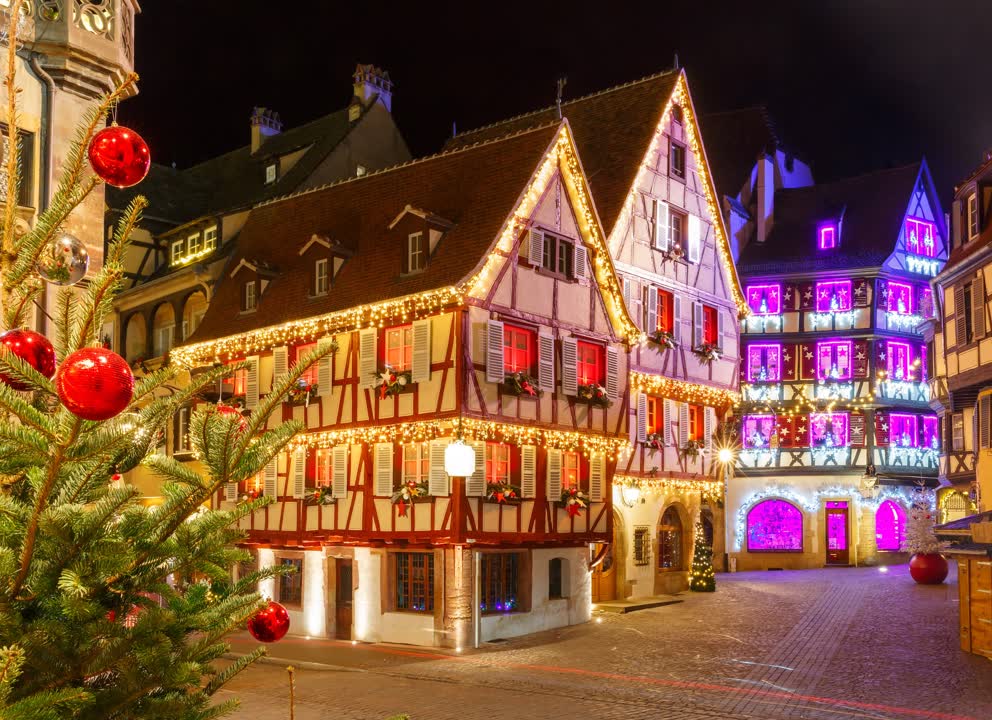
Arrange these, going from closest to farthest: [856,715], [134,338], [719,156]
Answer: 1. [856,715]
2. [134,338]
3. [719,156]

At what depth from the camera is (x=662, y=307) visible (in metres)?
29.4

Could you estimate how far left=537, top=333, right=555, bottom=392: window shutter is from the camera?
23.9m

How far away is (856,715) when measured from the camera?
15.0 meters

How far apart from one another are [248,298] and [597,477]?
9.68 m

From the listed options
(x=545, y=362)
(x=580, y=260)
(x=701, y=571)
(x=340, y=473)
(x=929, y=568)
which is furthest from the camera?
(x=929, y=568)

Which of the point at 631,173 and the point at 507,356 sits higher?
the point at 631,173

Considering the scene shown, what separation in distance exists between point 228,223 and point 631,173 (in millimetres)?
11808

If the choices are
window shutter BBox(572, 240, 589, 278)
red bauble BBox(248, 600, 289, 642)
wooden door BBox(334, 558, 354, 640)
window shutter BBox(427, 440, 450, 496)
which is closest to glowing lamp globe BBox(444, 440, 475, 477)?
window shutter BBox(427, 440, 450, 496)

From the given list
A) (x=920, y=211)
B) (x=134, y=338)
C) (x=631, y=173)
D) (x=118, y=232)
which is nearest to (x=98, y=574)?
(x=118, y=232)

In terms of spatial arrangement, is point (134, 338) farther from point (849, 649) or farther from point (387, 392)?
point (849, 649)

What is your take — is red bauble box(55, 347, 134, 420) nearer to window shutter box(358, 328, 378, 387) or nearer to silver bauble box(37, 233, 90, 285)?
silver bauble box(37, 233, 90, 285)

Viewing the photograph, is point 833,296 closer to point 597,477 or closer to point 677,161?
point 677,161

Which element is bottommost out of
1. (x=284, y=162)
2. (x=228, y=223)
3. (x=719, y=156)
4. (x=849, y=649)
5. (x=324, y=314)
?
(x=849, y=649)

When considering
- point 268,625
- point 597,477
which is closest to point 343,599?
point 597,477
